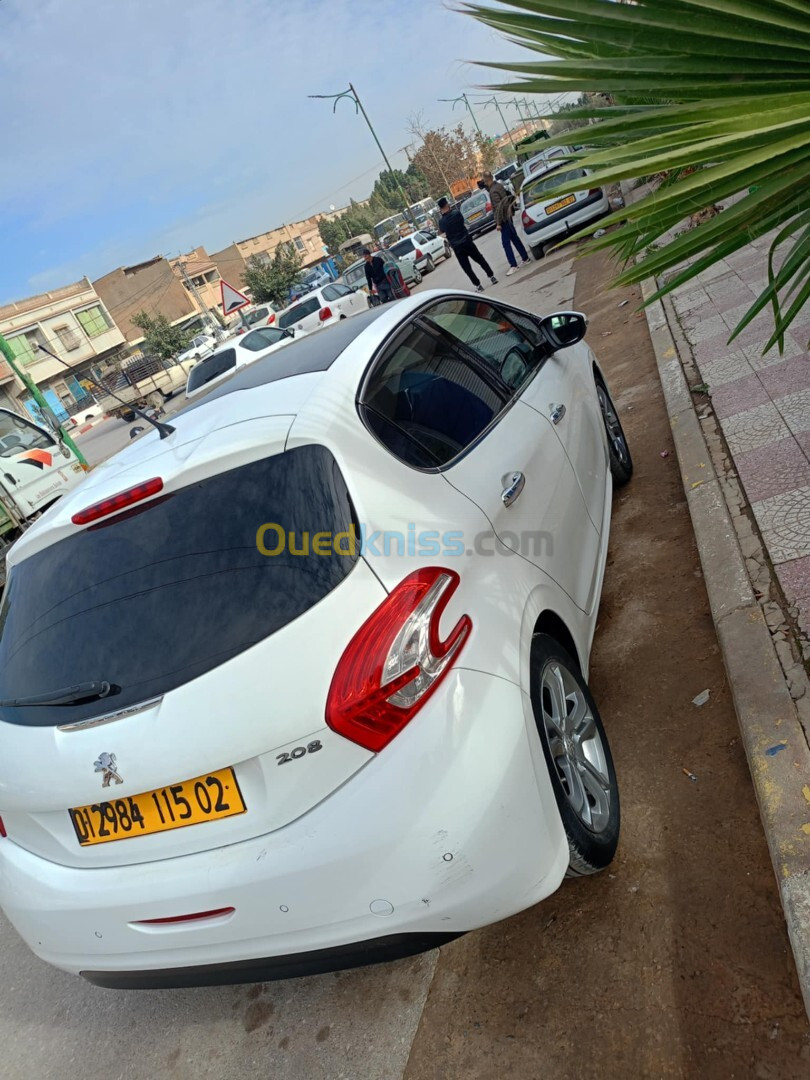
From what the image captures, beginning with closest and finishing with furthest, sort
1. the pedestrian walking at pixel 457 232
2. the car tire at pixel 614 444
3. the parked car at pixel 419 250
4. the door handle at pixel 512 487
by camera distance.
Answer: the door handle at pixel 512 487 → the car tire at pixel 614 444 → the pedestrian walking at pixel 457 232 → the parked car at pixel 419 250

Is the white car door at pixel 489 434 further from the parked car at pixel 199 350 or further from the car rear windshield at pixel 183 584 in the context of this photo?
the parked car at pixel 199 350

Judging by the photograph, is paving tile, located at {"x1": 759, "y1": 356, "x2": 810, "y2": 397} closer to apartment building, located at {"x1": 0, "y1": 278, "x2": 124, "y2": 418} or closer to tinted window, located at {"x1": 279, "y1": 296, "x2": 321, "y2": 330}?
tinted window, located at {"x1": 279, "y1": 296, "x2": 321, "y2": 330}

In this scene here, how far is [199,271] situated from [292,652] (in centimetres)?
7685

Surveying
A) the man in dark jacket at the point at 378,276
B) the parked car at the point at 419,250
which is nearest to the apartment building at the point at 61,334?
the parked car at the point at 419,250

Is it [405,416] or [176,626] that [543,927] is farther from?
[405,416]

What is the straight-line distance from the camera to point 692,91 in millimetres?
1750

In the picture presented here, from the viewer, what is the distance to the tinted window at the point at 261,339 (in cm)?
1563

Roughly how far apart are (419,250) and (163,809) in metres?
27.3

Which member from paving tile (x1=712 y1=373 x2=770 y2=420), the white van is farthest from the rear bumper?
the white van

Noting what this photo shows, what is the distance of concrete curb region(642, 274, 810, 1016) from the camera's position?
2057 mm

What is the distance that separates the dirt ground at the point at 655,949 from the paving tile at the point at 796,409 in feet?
5.54

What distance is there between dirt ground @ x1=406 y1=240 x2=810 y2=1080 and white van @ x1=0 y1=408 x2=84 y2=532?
939 cm

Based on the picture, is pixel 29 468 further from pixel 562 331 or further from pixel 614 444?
pixel 562 331

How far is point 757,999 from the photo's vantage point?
1940 mm
